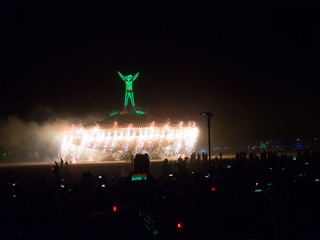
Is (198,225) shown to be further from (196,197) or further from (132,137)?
(132,137)

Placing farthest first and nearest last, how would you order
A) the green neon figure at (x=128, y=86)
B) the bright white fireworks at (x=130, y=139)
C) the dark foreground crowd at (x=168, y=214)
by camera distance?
the green neon figure at (x=128, y=86) < the bright white fireworks at (x=130, y=139) < the dark foreground crowd at (x=168, y=214)

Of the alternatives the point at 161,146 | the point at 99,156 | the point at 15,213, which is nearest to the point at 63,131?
the point at 99,156

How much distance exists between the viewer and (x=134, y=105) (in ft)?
191

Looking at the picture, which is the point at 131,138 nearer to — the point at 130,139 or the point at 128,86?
the point at 130,139

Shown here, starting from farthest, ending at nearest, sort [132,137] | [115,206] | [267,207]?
1. [132,137]
2. [115,206]
3. [267,207]

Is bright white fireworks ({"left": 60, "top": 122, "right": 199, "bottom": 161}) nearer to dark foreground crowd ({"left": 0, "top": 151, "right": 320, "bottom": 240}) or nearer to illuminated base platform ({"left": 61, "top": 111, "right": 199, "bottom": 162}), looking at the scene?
illuminated base platform ({"left": 61, "top": 111, "right": 199, "bottom": 162})

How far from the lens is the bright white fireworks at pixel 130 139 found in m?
41.7

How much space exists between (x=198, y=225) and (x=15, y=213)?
424cm

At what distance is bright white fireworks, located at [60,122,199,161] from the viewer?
41.7 meters

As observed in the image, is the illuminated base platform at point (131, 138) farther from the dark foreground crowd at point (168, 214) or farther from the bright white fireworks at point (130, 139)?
the dark foreground crowd at point (168, 214)

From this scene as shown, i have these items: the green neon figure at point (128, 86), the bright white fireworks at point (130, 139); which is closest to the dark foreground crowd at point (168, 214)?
the bright white fireworks at point (130, 139)

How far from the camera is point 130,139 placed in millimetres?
42031

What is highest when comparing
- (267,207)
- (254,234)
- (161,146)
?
(161,146)

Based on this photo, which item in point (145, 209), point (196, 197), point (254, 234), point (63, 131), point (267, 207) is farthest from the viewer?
point (63, 131)
